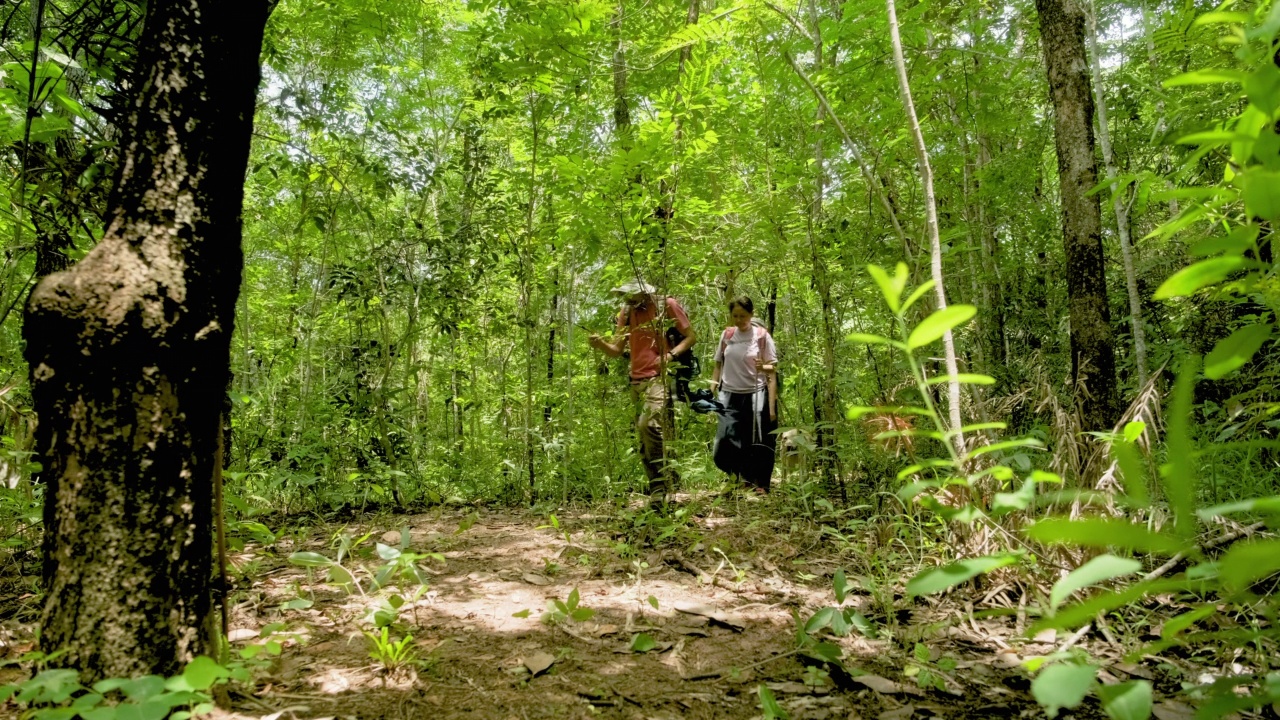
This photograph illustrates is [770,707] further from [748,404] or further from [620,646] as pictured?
[748,404]

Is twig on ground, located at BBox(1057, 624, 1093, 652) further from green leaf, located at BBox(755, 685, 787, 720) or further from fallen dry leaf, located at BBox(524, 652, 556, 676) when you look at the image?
fallen dry leaf, located at BBox(524, 652, 556, 676)

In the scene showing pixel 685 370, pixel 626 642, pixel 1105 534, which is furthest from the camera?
pixel 685 370

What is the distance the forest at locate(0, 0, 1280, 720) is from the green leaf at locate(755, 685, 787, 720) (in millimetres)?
12

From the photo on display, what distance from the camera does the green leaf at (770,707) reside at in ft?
6.17

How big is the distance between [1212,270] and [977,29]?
523 centimetres

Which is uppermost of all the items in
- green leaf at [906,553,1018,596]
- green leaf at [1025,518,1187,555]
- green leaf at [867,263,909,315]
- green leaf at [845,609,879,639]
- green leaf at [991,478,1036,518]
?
green leaf at [867,263,909,315]

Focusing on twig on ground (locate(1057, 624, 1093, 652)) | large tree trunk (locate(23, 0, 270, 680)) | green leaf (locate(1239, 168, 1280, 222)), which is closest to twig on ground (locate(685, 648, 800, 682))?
twig on ground (locate(1057, 624, 1093, 652))

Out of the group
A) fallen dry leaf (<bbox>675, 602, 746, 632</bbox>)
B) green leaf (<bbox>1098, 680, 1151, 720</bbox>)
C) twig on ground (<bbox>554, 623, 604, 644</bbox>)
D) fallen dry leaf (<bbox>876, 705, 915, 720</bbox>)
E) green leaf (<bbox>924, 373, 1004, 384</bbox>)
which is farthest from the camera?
fallen dry leaf (<bbox>675, 602, 746, 632</bbox>)

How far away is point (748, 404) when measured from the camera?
5855 mm

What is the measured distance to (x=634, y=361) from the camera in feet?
18.7

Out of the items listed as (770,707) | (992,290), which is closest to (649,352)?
(770,707)

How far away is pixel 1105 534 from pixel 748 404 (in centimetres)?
517

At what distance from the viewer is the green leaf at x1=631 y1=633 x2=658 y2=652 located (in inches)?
97.1

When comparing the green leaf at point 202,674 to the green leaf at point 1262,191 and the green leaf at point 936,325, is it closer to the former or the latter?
the green leaf at point 936,325
